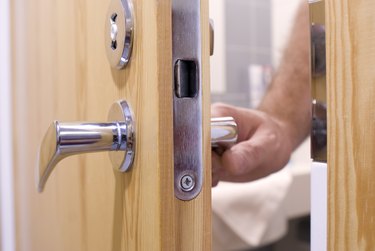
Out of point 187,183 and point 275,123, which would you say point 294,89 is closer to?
point 275,123

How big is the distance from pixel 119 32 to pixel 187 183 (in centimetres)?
13

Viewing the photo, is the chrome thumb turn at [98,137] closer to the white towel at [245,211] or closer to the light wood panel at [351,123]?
the light wood panel at [351,123]

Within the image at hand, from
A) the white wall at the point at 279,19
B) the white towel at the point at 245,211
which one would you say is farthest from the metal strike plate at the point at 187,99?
the white wall at the point at 279,19

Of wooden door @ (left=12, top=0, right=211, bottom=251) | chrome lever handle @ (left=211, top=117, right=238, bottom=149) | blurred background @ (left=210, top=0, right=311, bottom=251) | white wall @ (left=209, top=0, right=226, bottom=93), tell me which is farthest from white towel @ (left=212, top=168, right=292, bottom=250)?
chrome lever handle @ (left=211, top=117, right=238, bottom=149)

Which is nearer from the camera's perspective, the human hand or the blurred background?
the human hand

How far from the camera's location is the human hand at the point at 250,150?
53 centimetres

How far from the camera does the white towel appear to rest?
112cm

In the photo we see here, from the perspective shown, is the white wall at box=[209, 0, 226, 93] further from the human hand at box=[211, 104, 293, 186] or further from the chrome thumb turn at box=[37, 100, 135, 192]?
the chrome thumb turn at box=[37, 100, 135, 192]

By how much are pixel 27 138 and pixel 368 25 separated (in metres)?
0.69

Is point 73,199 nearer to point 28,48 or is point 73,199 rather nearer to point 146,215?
point 146,215

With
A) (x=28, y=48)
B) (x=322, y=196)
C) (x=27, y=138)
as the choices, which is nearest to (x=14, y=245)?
(x=27, y=138)

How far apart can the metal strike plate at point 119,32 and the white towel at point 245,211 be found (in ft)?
2.73

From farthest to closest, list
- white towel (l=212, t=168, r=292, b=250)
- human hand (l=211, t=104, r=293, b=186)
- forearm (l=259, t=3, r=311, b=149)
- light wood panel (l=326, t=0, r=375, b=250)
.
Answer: white towel (l=212, t=168, r=292, b=250)
forearm (l=259, t=3, r=311, b=149)
human hand (l=211, t=104, r=293, b=186)
light wood panel (l=326, t=0, r=375, b=250)

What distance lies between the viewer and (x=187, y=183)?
27 cm
